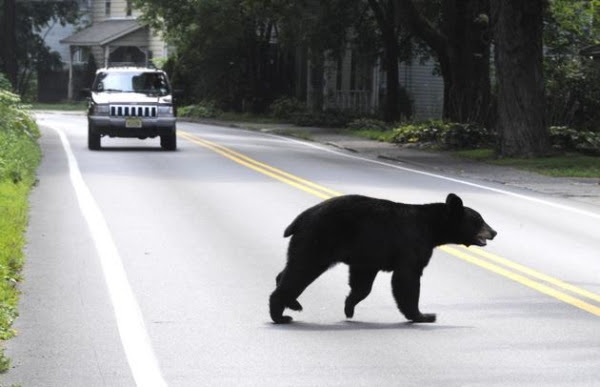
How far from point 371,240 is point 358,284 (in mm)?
540

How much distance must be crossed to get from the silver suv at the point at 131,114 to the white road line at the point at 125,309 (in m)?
12.9

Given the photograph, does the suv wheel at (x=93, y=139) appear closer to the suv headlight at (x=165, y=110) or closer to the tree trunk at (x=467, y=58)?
the suv headlight at (x=165, y=110)

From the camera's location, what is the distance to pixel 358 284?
912 cm

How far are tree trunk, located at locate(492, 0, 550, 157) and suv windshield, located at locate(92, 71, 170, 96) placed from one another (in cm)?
765

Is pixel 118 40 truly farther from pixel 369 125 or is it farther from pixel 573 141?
pixel 573 141

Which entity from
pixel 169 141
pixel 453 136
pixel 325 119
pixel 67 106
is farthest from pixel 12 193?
pixel 67 106

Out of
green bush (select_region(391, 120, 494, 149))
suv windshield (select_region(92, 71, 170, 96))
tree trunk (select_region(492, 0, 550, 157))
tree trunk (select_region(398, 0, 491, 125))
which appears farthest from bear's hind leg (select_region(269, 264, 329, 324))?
tree trunk (select_region(398, 0, 491, 125))

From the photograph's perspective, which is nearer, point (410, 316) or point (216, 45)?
point (410, 316)

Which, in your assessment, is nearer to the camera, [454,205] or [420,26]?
[454,205]

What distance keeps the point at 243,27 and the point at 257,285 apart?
44863mm

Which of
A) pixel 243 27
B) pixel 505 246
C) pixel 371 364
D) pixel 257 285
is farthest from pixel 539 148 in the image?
pixel 243 27

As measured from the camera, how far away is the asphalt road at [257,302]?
7.70 meters

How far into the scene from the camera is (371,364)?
309 inches

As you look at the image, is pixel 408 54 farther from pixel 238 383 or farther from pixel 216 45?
pixel 238 383
